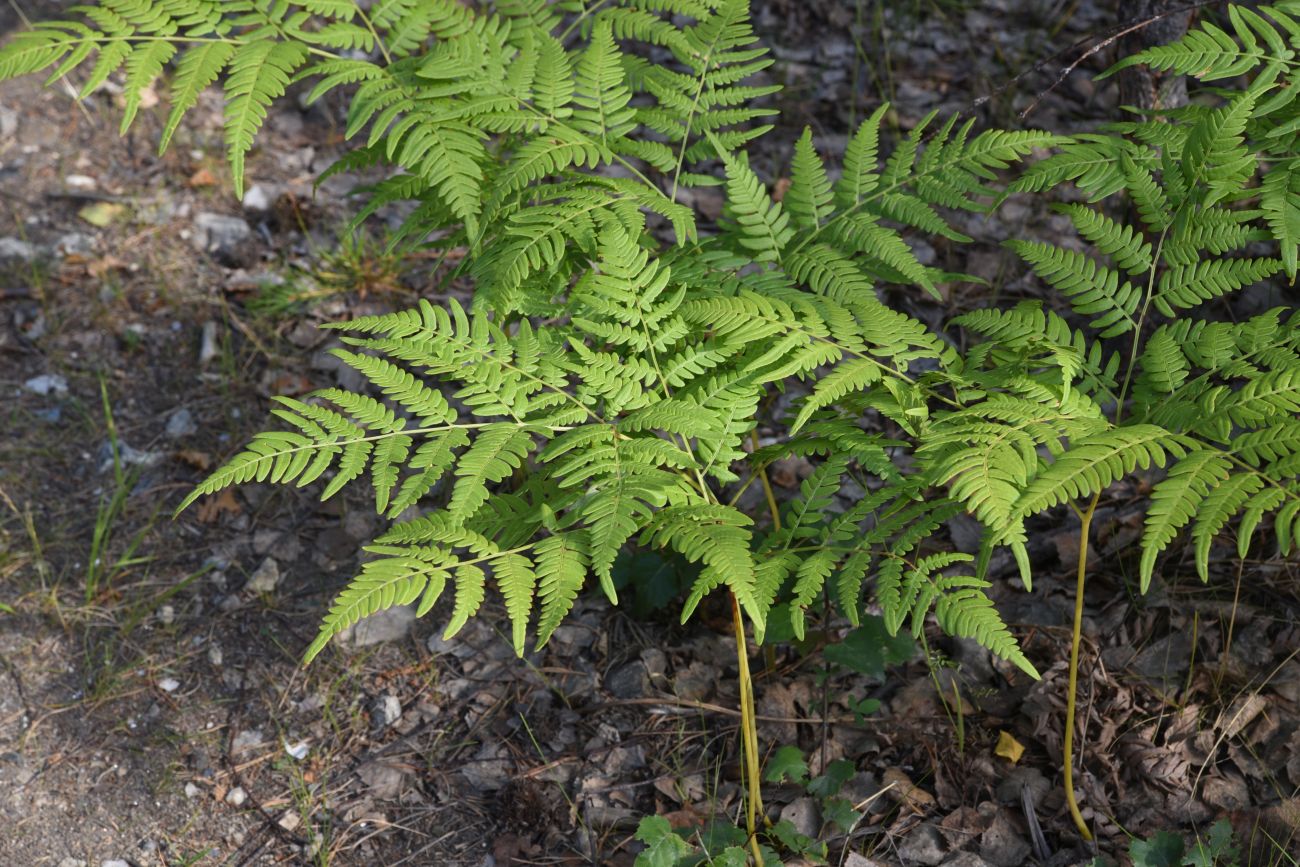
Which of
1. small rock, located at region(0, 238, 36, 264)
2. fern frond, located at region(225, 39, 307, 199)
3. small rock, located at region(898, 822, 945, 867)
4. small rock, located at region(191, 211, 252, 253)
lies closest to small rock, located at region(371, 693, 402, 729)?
small rock, located at region(898, 822, 945, 867)

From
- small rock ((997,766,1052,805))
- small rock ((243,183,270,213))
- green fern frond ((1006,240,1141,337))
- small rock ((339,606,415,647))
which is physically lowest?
small rock ((339,606,415,647))

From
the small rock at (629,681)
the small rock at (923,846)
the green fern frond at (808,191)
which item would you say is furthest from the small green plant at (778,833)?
the green fern frond at (808,191)

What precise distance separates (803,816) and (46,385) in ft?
10.4

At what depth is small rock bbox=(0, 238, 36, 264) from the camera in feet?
14.7

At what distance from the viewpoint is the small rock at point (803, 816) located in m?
2.71

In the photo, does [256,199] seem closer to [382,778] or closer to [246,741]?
[246,741]

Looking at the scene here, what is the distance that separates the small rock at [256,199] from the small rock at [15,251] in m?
0.87

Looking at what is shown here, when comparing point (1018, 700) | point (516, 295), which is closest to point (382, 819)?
point (516, 295)

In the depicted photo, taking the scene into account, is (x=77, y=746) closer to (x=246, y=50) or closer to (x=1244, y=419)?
(x=246, y=50)

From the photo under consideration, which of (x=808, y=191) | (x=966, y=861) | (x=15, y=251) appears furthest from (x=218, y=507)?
(x=966, y=861)

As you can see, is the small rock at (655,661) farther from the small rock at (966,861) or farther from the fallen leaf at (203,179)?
the fallen leaf at (203,179)

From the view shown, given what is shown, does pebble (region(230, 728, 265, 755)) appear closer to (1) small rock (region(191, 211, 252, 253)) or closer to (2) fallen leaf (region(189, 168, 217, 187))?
(1) small rock (region(191, 211, 252, 253))

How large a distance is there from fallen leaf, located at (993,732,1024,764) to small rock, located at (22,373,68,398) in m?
3.47

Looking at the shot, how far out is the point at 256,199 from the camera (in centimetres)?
475
